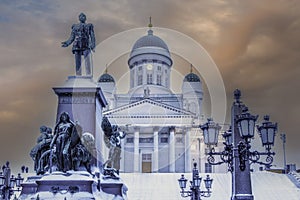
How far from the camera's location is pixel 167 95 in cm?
7375

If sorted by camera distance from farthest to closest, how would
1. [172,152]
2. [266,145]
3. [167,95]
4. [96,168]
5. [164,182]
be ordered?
[167,95]
[172,152]
[164,182]
[96,168]
[266,145]

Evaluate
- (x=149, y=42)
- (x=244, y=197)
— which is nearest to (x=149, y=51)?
(x=149, y=42)

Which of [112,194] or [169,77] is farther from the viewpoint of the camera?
[169,77]

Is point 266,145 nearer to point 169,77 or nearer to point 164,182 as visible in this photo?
point 164,182

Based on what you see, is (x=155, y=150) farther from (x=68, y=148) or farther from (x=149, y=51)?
(x=68, y=148)

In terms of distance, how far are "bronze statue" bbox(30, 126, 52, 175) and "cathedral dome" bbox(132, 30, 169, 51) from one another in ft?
207

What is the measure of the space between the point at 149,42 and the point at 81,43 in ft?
207

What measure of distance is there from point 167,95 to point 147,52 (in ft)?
23.6

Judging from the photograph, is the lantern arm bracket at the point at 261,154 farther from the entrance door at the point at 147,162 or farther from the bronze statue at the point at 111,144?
the entrance door at the point at 147,162

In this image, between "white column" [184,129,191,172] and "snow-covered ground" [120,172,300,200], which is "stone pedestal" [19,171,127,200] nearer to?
"snow-covered ground" [120,172,300,200]

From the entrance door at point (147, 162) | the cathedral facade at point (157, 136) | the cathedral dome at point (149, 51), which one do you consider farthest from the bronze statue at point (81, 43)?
the cathedral dome at point (149, 51)

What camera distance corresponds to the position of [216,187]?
34344 mm

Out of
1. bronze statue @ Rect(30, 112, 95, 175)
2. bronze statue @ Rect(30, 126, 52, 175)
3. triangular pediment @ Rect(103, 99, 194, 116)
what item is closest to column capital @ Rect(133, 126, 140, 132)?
triangular pediment @ Rect(103, 99, 194, 116)

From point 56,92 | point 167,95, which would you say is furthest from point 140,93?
point 56,92
